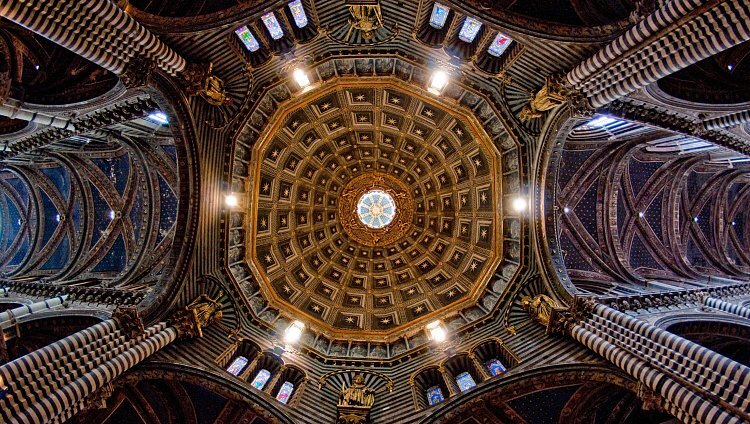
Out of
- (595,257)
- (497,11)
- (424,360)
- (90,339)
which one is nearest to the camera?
(90,339)

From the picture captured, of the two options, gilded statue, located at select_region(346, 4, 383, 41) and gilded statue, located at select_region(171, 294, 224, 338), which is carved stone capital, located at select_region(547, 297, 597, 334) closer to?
gilded statue, located at select_region(346, 4, 383, 41)

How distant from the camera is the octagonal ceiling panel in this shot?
2592 centimetres

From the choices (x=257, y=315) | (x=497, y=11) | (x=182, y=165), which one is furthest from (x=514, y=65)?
Result: (x=257, y=315)

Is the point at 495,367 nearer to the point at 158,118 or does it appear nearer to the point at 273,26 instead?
the point at 273,26

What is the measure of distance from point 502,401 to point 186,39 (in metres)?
21.2

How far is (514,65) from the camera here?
69.0ft

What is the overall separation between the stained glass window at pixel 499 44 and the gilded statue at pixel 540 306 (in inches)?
493

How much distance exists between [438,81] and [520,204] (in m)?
8.12

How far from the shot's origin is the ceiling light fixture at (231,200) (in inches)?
931

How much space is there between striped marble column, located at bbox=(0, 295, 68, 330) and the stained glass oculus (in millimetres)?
18112

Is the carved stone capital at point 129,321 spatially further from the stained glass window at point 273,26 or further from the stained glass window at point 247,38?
the stained glass window at point 273,26

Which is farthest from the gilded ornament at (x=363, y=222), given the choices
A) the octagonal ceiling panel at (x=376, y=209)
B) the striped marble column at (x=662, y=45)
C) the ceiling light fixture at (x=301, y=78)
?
the striped marble column at (x=662, y=45)

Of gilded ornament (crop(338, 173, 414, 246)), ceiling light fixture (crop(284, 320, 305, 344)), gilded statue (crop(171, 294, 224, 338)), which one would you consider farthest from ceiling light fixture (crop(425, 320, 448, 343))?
gilded statue (crop(171, 294, 224, 338))

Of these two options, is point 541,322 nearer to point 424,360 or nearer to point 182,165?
point 424,360
